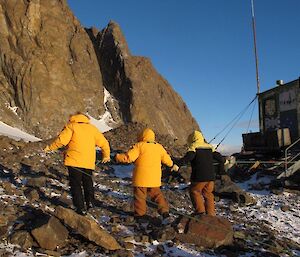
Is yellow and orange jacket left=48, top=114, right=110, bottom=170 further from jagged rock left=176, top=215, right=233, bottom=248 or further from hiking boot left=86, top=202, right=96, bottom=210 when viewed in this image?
jagged rock left=176, top=215, right=233, bottom=248

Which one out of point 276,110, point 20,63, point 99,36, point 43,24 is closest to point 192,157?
point 276,110

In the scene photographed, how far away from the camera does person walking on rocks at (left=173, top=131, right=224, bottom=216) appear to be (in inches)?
324

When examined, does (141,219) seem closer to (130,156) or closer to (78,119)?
(130,156)

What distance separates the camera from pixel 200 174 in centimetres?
825

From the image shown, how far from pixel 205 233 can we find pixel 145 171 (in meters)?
1.83

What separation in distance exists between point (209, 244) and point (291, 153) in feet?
37.3

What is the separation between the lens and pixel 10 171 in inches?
431

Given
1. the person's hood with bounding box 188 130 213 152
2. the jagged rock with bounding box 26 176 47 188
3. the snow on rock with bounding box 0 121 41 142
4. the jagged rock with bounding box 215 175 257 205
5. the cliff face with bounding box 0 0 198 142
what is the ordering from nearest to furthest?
the person's hood with bounding box 188 130 213 152 → the jagged rock with bounding box 26 176 47 188 → the jagged rock with bounding box 215 175 257 205 → the snow on rock with bounding box 0 121 41 142 → the cliff face with bounding box 0 0 198 142

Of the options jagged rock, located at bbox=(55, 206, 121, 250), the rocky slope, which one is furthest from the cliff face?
jagged rock, located at bbox=(55, 206, 121, 250)

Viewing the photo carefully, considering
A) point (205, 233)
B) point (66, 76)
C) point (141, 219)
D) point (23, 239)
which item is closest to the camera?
point (23, 239)

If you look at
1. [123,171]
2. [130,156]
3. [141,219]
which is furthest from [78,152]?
[123,171]

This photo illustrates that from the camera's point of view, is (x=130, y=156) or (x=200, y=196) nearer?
(x=130, y=156)

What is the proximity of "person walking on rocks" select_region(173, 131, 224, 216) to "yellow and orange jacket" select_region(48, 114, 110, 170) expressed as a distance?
6.12 ft

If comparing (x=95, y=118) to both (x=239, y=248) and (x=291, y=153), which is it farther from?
(x=239, y=248)
